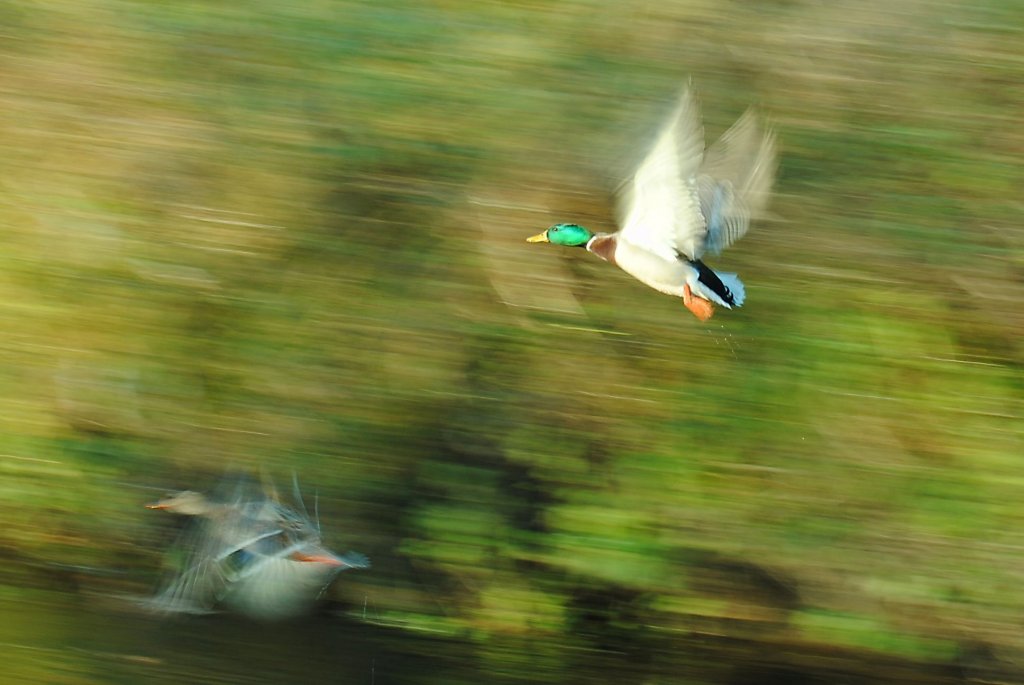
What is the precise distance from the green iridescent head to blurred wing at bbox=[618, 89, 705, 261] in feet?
0.36

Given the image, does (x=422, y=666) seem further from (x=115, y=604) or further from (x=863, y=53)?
(x=863, y=53)

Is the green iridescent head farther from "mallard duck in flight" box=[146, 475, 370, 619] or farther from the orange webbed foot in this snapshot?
"mallard duck in flight" box=[146, 475, 370, 619]

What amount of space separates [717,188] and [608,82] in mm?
652

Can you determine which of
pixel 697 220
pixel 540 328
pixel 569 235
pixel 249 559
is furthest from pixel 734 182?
pixel 249 559

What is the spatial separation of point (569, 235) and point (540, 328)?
0.27 m

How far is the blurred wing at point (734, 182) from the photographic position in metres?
3.27

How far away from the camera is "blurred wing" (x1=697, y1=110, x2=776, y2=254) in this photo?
3.27m

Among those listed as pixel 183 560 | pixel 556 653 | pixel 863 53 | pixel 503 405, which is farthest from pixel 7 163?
pixel 863 53

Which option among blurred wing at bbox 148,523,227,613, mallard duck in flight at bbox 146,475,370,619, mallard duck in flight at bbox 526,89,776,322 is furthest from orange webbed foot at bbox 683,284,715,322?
blurred wing at bbox 148,523,227,613

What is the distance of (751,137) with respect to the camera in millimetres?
3350

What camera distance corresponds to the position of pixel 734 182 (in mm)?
3301

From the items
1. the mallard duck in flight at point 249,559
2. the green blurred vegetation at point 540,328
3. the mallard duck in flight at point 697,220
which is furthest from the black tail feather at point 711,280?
the mallard duck in flight at point 249,559

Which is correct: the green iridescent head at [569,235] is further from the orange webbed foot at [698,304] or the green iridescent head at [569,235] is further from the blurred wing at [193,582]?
the blurred wing at [193,582]

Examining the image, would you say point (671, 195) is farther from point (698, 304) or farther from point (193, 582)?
point (193, 582)
